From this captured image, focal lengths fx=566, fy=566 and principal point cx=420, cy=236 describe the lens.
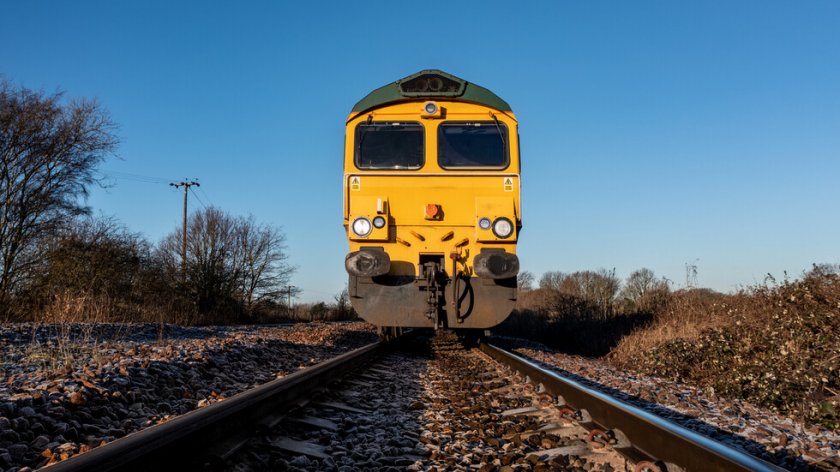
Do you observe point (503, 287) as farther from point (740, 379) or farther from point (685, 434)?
point (685, 434)

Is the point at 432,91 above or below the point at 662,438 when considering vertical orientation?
above

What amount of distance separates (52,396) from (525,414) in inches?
123

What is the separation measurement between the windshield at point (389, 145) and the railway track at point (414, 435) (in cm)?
398

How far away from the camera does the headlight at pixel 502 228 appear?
7871 millimetres

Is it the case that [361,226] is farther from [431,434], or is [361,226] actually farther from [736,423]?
[736,423]

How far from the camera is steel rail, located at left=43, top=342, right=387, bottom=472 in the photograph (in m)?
2.06

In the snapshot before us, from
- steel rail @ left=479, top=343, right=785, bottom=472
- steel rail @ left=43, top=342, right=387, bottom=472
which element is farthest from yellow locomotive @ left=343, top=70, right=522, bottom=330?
steel rail @ left=479, top=343, right=785, bottom=472

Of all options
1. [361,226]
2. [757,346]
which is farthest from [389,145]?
[757,346]

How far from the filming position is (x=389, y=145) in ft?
28.0

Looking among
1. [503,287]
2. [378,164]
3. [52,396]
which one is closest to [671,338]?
[503,287]

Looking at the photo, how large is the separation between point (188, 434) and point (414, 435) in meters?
1.40

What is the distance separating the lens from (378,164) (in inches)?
333

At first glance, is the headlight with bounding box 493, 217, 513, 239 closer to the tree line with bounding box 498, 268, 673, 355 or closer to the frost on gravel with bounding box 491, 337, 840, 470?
the frost on gravel with bounding box 491, 337, 840, 470

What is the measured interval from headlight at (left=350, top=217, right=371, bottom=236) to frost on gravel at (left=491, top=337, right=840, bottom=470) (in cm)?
332
